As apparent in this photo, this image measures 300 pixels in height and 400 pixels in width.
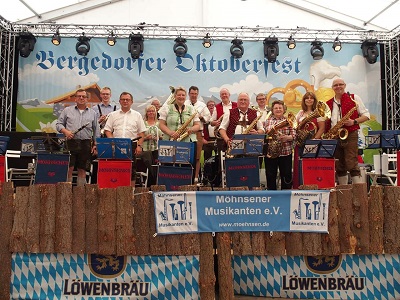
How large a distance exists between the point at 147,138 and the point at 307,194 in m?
4.00

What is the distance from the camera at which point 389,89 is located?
11.2 metres

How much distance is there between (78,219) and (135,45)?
720 cm

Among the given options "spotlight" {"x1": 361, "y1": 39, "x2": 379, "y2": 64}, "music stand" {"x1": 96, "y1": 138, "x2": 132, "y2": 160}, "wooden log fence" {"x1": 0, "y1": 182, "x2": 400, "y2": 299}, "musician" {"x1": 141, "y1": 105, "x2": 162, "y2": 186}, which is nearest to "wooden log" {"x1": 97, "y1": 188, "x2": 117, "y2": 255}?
"wooden log fence" {"x1": 0, "y1": 182, "x2": 400, "y2": 299}

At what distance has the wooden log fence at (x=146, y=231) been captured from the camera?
4.48 metres

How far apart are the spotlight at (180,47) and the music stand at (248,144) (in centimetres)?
530

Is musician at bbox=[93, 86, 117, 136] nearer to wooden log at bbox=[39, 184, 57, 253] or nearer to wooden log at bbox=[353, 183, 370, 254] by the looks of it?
wooden log at bbox=[39, 184, 57, 253]

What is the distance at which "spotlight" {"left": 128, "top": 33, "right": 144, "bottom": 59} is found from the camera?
10914 mm

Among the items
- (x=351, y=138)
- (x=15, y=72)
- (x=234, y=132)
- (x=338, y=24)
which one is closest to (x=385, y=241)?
(x=351, y=138)

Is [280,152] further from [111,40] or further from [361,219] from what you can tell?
[111,40]

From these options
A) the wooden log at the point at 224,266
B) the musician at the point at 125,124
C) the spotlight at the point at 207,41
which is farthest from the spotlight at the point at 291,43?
the wooden log at the point at 224,266

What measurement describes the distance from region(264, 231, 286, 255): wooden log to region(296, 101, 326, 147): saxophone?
8.49ft

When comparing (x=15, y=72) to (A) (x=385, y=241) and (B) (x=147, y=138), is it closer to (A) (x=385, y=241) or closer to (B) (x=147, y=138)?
(B) (x=147, y=138)

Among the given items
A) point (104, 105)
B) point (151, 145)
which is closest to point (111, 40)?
point (104, 105)

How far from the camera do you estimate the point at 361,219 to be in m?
4.51
